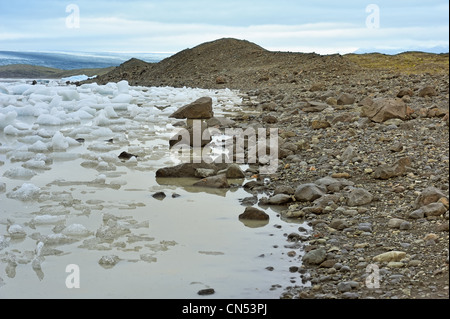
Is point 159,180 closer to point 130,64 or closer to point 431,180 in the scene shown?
point 431,180

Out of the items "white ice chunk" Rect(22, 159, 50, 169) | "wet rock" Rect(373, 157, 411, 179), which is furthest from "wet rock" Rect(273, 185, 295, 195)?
"white ice chunk" Rect(22, 159, 50, 169)

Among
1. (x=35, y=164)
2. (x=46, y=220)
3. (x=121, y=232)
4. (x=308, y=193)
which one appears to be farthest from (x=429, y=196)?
(x=35, y=164)

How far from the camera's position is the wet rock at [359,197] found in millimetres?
4152

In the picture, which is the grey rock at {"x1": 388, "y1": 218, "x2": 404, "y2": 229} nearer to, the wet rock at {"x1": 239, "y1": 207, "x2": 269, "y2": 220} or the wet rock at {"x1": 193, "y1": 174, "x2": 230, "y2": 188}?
the wet rock at {"x1": 239, "y1": 207, "x2": 269, "y2": 220}

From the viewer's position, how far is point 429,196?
375cm

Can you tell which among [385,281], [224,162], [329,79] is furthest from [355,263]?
[329,79]

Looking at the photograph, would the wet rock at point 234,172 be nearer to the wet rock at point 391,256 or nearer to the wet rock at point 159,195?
the wet rock at point 159,195

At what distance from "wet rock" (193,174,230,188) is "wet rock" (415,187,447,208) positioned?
1746 millimetres

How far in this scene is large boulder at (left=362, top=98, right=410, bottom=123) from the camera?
21.6 feet

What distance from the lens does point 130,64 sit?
23.7m

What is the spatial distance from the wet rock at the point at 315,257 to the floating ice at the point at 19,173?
3169 mm

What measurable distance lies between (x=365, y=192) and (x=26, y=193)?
8.84ft

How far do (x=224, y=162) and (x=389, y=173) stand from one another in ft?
5.63

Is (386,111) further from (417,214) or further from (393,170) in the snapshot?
(417,214)
